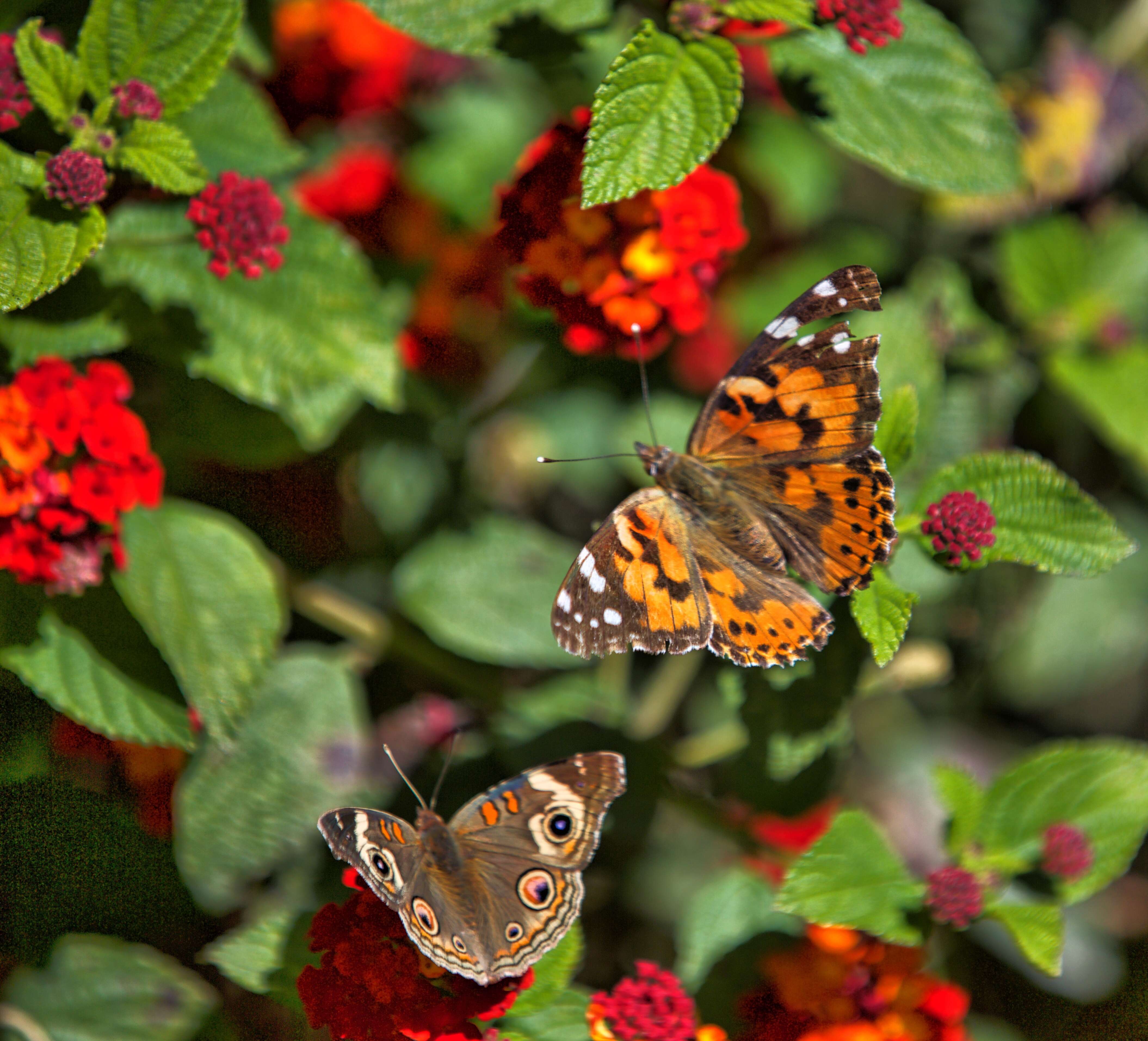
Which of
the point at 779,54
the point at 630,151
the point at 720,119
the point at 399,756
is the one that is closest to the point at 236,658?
the point at 399,756

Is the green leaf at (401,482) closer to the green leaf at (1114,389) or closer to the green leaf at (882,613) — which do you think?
the green leaf at (882,613)

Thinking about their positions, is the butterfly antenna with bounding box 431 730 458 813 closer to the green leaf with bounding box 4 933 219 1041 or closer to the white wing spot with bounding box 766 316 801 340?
the green leaf with bounding box 4 933 219 1041

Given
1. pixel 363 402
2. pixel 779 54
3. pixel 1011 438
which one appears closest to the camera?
pixel 779 54

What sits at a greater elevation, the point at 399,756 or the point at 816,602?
the point at 816,602

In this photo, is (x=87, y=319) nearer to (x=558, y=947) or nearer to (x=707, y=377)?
(x=558, y=947)

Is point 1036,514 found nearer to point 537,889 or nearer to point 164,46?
point 537,889

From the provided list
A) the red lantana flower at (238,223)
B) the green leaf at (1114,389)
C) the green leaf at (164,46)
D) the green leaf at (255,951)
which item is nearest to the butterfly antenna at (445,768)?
the green leaf at (255,951)
